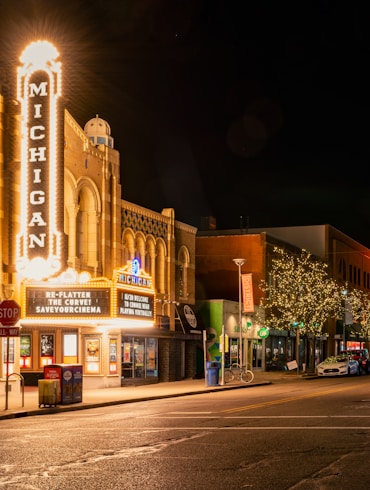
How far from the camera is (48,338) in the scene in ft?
127

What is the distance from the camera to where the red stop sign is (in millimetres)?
25125

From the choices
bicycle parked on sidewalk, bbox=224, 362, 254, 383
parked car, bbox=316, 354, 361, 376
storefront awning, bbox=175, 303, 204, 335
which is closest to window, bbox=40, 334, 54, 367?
storefront awning, bbox=175, 303, 204, 335

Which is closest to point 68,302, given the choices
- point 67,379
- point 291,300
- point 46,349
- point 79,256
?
point 79,256

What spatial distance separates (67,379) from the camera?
2711 centimetres

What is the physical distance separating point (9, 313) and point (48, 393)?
2.87 metres

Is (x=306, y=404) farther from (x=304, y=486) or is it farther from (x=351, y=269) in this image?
(x=351, y=269)

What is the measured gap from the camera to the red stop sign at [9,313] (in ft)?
82.4

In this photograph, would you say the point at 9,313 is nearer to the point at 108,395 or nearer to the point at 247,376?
the point at 108,395

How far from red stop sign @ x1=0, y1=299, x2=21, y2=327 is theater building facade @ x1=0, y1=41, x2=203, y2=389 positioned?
0.33 metres

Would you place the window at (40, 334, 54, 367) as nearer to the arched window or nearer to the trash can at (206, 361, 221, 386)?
the trash can at (206, 361, 221, 386)

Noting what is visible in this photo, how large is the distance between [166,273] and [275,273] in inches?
630

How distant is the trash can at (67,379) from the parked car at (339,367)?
26.4 m

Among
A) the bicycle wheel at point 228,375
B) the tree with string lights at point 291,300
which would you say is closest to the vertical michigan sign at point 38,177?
the bicycle wheel at point 228,375

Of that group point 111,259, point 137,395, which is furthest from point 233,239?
point 137,395
